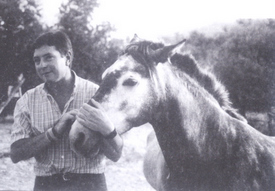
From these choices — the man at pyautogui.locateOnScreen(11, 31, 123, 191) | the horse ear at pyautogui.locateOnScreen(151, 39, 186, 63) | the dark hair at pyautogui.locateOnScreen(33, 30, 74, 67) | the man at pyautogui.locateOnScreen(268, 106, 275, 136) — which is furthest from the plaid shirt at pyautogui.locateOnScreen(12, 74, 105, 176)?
the man at pyautogui.locateOnScreen(268, 106, 275, 136)

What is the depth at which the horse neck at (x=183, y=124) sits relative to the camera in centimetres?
113

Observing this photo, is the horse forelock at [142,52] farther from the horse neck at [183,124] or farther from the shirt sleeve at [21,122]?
the shirt sleeve at [21,122]

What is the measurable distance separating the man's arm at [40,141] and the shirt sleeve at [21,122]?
3 centimetres

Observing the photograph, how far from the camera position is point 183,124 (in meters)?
1.13

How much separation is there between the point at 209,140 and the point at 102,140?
1.72 feet

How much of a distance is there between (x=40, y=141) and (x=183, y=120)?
0.71m

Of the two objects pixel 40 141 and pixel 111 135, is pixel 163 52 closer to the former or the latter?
pixel 111 135

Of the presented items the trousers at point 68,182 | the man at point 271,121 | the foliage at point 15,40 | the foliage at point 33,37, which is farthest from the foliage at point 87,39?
the man at point 271,121

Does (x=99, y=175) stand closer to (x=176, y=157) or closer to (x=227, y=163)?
(x=176, y=157)

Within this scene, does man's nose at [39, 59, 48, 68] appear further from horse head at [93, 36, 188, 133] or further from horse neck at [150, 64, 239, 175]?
horse neck at [150, 64, 239, 175]

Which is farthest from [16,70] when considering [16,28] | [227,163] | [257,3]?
[257,3]

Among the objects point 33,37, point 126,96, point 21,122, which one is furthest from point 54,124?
point 33,37

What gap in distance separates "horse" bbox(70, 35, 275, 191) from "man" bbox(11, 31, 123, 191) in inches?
10.4

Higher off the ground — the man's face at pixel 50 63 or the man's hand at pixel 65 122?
the man's face at pixel 50 63
